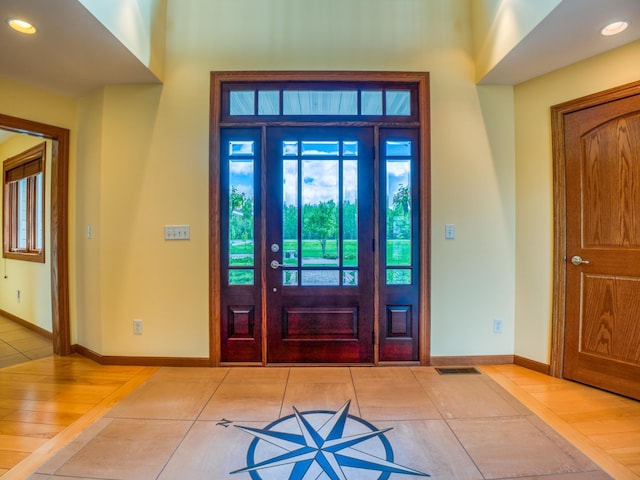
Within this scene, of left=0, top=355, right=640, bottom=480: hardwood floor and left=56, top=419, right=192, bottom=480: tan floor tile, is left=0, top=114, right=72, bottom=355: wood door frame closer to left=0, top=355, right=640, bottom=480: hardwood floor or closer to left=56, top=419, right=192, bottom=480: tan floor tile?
left=0, top=355, right=640, bottom=480: hardwood floor

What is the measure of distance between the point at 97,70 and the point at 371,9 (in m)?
2.30

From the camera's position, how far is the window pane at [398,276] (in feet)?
8.94

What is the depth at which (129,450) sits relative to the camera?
1.66 meters

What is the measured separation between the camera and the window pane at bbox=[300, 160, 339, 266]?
270 centimetres

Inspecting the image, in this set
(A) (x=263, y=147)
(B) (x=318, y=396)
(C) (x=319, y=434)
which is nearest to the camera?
(C) (x=319, y=434)

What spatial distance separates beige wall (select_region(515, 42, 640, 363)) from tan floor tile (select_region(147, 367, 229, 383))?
2.55 m

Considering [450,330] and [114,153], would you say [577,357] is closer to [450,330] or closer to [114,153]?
[450,330]

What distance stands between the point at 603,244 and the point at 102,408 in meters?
3.67

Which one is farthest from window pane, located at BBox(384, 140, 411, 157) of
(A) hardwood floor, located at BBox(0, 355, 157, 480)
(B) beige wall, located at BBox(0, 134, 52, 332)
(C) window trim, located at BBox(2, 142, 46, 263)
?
(C) window trim, located at BBox(2, 142, 46, 263)

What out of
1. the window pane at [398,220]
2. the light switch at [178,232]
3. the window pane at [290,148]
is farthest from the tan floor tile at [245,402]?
the window pane at [290,148]

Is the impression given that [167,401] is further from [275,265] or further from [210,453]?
[275,265]

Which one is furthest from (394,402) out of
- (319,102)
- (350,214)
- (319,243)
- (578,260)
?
(319,102)

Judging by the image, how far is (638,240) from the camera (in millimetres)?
2156

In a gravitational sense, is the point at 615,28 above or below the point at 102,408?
above
